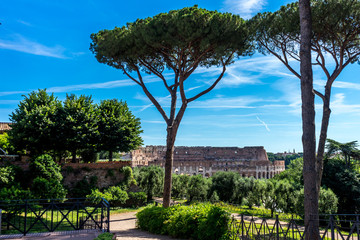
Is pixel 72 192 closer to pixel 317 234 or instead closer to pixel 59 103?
pixel 59 103

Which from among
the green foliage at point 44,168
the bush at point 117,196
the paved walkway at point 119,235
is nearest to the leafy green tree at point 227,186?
the bush at point 117,196

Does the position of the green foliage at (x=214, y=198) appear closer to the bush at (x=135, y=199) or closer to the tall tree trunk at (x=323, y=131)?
the bush at (x=135, y=199)

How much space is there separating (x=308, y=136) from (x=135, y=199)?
13.8 meters

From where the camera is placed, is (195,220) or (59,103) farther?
(59,103)

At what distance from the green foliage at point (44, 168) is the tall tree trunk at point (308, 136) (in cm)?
1264

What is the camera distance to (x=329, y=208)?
13742 mm

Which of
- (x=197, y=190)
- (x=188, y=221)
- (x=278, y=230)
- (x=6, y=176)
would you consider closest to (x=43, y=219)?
(x=6, y=176)

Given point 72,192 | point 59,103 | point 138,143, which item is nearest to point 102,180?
point 72,192

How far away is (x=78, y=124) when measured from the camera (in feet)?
54.7

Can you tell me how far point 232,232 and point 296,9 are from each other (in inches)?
305

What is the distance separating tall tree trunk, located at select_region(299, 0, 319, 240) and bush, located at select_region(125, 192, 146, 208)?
13.3 metres

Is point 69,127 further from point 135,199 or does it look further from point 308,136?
point 308,136

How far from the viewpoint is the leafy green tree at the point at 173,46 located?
33.4 ft

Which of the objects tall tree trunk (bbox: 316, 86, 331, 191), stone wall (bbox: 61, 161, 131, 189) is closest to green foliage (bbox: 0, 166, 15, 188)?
stone wall (bbox: 61, 161, 131, 189)
